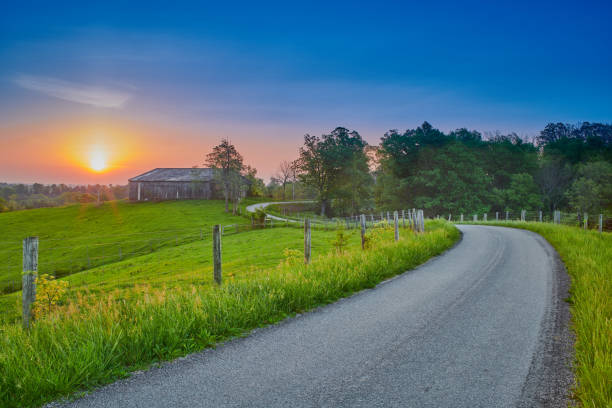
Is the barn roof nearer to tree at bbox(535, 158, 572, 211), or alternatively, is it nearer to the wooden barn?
the wooden barn

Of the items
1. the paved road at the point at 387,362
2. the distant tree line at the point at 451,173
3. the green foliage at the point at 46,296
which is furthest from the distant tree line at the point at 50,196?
the paved road at the point at 387,362

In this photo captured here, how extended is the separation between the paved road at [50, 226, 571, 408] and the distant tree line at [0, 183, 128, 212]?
76.7 meters

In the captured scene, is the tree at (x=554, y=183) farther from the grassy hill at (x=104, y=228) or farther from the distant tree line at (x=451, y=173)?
the grassy hill at (x=104, y=228)

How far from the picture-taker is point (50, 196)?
5920 inches

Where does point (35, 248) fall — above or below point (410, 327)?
above

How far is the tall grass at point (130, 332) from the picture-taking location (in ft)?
11.4

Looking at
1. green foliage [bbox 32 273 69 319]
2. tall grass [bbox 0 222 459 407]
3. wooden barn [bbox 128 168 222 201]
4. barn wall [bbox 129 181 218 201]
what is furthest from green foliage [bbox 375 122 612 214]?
green foliage [bbox 32 273 69 319]

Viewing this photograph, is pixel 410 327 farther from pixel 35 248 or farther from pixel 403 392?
pixel 35 248

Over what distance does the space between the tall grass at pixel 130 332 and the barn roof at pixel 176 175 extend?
6456 centimetres

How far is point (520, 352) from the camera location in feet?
14.1

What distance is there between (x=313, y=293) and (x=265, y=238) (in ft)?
75.6

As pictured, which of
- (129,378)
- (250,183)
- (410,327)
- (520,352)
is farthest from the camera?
(250,183)

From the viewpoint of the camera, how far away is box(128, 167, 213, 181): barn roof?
68750 mm

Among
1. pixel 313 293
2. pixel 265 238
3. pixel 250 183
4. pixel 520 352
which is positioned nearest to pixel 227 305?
pixel 313 293
